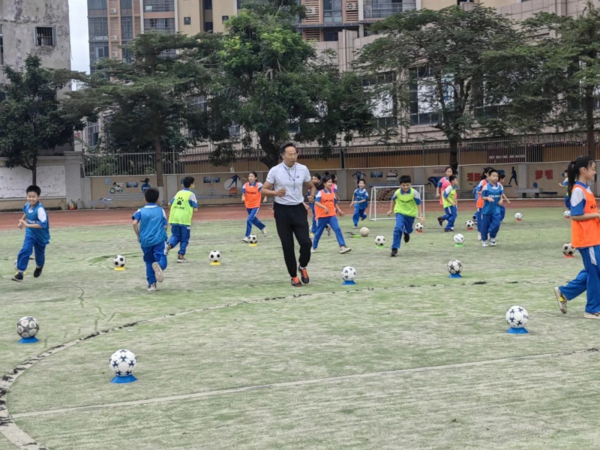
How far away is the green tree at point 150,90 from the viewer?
41031 mm

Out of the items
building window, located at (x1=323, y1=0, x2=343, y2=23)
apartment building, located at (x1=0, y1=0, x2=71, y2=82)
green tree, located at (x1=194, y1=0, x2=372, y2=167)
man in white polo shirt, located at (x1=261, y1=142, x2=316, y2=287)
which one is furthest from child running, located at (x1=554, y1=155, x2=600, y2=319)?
building window, located at (x1=323, y1=0, x2=343, y2=23)

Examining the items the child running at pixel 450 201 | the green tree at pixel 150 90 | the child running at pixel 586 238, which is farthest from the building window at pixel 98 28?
the child running at pixel 586 238

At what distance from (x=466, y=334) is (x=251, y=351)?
6.66 ft

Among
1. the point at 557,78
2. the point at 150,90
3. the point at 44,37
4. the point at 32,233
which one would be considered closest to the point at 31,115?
the point at 44,37

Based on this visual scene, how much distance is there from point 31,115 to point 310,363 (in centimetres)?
3908

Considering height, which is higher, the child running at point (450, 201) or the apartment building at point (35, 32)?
the apartment building at point (35, 32)

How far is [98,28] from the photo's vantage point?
303ft

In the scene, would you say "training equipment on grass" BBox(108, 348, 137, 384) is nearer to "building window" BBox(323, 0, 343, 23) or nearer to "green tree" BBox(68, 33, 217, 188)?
"green tree" BBox(68, 33, 217, 188)

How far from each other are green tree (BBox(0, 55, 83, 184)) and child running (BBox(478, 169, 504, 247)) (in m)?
28.5

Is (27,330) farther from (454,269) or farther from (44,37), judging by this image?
(44,37)

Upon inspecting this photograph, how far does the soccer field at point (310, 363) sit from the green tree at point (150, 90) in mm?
28452

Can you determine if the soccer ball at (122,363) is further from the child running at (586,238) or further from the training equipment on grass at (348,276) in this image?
the training equipment on grass at (348,276)

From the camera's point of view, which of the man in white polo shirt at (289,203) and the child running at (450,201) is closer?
the man in white polo shirt at (289,203)

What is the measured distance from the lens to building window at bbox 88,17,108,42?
92.0 meters
